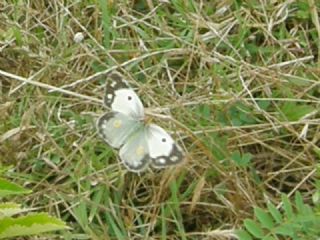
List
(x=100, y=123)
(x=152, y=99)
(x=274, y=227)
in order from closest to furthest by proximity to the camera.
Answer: (x=274, y=227) < (x=100, y=123) < (x=152, y=99)

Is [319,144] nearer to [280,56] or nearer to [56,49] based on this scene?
[280,56]

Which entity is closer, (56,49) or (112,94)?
(112,94)

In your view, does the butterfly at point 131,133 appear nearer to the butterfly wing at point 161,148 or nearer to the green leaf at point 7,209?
the butterfly wing at point 161,148

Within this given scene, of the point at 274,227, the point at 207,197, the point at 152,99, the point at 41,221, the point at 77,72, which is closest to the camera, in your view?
the point at 41,221

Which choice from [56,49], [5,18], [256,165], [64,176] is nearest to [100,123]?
[64,176]

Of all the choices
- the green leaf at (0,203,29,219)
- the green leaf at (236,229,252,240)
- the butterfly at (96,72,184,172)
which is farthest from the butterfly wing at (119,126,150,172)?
the green leaf at (0,203,29,219)

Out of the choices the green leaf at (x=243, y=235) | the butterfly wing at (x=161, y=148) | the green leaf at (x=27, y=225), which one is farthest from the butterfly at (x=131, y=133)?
the green leaf at (x=27, y=225)

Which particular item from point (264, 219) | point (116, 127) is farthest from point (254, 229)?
point (116, 127)
